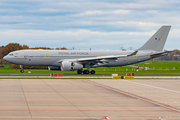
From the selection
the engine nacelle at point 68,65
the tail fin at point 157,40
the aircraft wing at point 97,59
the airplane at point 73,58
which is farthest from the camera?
the tail fin at point 157,40

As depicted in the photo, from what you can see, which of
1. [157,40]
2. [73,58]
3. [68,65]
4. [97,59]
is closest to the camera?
[68,65]

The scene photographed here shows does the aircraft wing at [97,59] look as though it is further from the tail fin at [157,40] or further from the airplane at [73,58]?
the tail fin at [157,40]

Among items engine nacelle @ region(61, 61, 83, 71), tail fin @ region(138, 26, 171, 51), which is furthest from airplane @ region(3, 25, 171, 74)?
tail fin @ region(138, 26, 171, 51)

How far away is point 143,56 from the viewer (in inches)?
2203

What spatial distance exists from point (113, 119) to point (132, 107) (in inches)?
158

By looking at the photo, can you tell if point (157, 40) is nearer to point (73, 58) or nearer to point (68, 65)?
point (73, 58)


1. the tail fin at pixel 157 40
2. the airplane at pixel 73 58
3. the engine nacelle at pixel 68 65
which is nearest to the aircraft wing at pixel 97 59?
the airplane at pixel 73 58

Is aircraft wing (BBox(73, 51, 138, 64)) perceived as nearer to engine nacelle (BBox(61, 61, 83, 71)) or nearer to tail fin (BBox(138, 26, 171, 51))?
engine nacelle (BBox(61, 61, 83, 71))

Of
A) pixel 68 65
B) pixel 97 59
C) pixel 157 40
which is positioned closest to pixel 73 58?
pixel 68 65

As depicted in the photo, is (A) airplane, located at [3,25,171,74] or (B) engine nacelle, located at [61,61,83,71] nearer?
(B) engine nacelle, located at [61,61,83,71]

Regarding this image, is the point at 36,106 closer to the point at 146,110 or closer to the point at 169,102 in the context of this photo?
the point at 146,110

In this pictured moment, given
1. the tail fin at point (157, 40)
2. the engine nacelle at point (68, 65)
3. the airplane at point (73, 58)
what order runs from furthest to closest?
1. the tail fin at point (157, 40)
2. the airplane at point (73, 58)
3. the engine nacelle at point (68, 65)

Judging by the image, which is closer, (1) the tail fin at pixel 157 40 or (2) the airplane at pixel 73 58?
(2) the airplane at pixel 73 58

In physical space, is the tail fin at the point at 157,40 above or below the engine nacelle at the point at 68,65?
above
